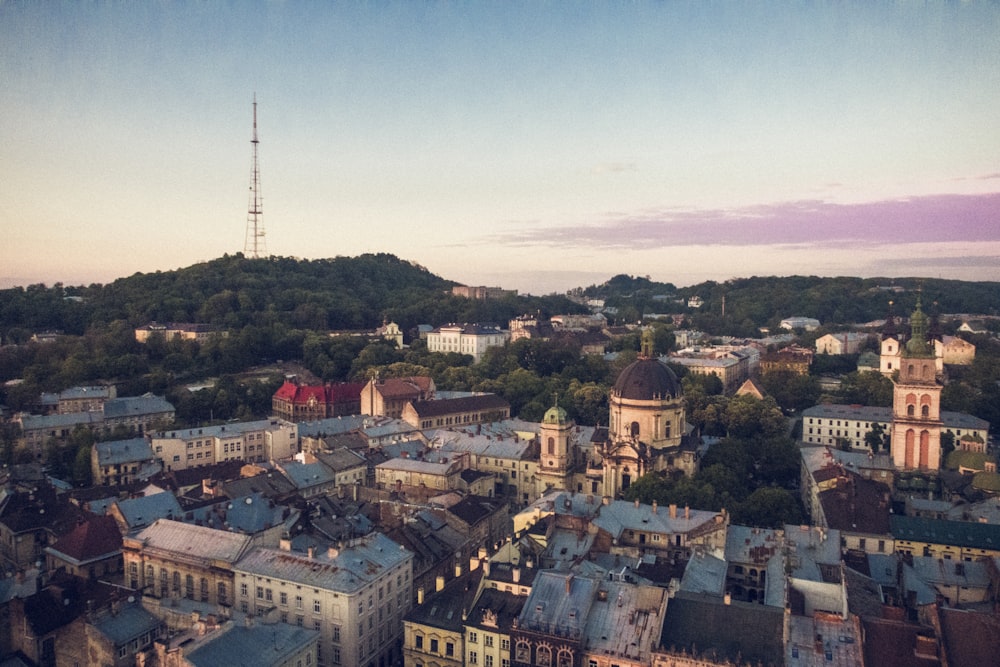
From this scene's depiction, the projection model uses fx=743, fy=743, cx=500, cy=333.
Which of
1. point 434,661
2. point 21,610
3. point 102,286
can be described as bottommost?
point 434,661

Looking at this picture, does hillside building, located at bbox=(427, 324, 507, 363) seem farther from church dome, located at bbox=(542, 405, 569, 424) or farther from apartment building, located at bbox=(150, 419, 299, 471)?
church dome, located at bbox=(542, 405, 569, 424)

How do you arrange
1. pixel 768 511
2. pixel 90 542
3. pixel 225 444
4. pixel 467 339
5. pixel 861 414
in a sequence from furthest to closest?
pixel 467 339, pixel 861 414, pixel 225 444, pixel 768 511, pixel 90 542

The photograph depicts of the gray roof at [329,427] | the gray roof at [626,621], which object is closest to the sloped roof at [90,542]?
the gray roof at [626,621]

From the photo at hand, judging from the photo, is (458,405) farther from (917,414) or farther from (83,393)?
(917,414)

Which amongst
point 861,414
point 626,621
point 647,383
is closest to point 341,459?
point 647,383

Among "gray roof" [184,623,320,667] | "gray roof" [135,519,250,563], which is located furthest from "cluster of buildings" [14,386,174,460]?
"gray roof" [184,623,320,667]

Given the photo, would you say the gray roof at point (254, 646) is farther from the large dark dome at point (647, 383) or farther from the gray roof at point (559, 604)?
the large dark dome at point (647, 383)

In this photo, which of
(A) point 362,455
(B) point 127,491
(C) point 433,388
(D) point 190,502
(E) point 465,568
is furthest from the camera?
(C) point 433,388

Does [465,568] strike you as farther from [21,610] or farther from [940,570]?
[940,570]

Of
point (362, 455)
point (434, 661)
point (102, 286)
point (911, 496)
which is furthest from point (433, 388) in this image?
point (102, 286)
